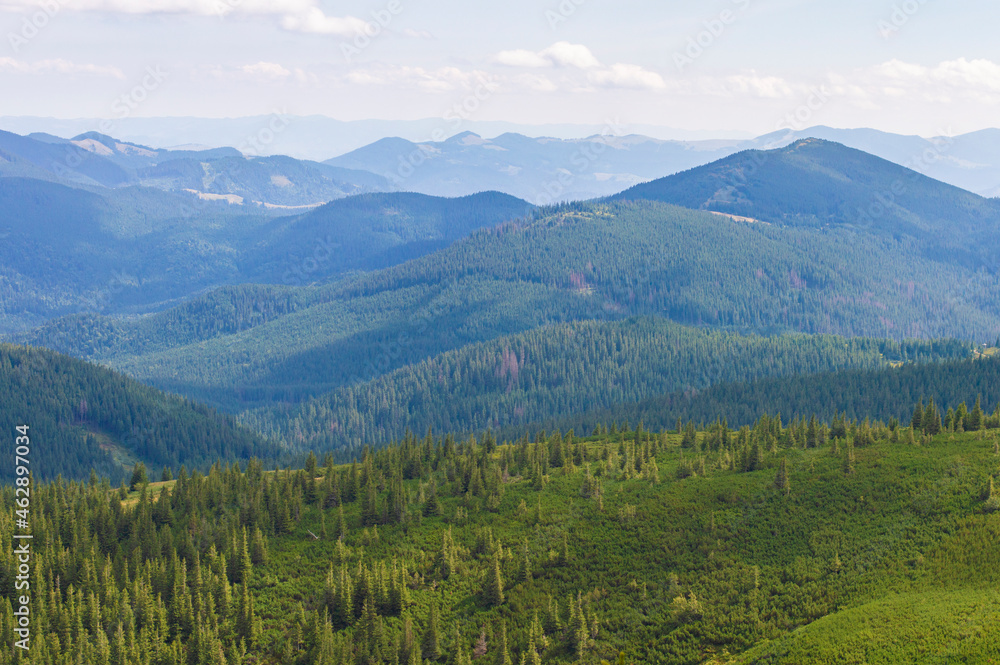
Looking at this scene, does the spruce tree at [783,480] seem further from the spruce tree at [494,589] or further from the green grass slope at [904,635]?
the spruce tree at [494,589]

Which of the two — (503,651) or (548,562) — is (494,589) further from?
(503,651)

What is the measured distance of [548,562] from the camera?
11650cm

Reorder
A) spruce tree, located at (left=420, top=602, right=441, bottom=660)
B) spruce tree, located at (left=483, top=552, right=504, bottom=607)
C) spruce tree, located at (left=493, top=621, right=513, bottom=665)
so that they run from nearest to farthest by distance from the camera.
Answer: spruce tree, located at (left=493, top=621, right=513, bottom=665), spruce tree, located at (left=420, top=602, right=441, bottom=660), spruce tree, located at (left=483, top=552, right=504, bottom=607)

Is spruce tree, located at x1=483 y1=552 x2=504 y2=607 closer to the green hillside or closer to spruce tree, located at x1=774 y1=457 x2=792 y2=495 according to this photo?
the green hillside

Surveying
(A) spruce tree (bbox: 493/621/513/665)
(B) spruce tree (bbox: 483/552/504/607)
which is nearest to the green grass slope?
(A) spruce tree (bbox: 493/621/513/665)

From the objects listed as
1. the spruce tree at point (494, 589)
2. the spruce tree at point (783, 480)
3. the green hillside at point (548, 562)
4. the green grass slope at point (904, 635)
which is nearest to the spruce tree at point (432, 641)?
the green hillside at point (548, 562)

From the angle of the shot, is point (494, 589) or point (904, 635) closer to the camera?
point (904, 635)

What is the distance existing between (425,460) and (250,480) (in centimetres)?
3194

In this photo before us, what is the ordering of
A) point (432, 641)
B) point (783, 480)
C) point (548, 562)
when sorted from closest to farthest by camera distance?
1. point (432, 641)
2. point (548, 562)
3. point (783, 480)

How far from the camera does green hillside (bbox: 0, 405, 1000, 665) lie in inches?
3656

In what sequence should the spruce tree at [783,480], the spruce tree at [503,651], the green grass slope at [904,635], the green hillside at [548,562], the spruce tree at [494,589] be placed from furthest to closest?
the spruce tree at [783,480], the spruce tree at [494,589], the spruce tree at [503,651], the green hillside at [548,562], the green grass slope at [904,635]

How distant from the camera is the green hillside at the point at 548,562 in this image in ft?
305

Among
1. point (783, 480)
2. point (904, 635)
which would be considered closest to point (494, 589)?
point (783, 480)

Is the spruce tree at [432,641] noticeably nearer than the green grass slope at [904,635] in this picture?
No
